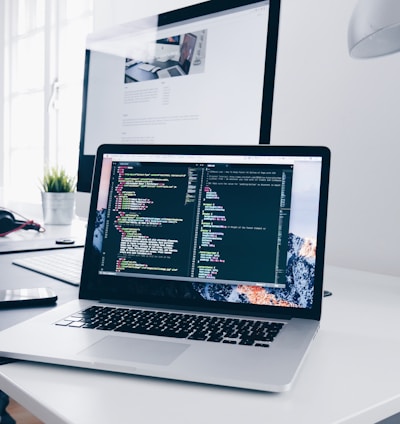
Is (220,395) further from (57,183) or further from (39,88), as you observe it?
(39,88)

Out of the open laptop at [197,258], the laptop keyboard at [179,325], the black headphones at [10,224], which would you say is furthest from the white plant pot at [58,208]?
the laptop keyboard at [179,325]

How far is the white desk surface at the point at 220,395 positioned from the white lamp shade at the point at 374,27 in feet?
1.16

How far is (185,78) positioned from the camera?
0.95 metres

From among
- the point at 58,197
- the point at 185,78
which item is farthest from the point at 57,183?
the point at 185,78

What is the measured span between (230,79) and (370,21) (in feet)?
1.05

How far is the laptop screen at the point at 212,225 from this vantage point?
634mm

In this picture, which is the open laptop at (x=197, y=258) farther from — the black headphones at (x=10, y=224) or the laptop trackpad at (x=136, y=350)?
the black headphones at (x=10, y=224)

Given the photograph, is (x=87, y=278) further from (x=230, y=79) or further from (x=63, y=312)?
(x=230, y=79)

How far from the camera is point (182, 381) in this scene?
447 millimetres

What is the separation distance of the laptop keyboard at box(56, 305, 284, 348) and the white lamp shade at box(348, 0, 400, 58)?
0.36 m

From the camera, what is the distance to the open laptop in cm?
53

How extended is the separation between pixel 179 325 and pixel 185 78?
20.7 inches

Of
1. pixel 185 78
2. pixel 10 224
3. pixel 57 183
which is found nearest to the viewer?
pixel 185 78

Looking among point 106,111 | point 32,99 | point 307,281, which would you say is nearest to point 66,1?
point 32,99
